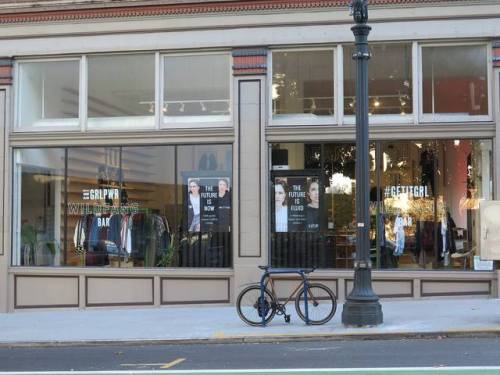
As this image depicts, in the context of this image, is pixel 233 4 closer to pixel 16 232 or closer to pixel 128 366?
pixel 16 232

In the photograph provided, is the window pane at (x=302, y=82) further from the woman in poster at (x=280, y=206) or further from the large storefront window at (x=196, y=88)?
the woman in poster at (x=280, y=206)

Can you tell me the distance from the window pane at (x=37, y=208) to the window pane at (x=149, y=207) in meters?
1.59

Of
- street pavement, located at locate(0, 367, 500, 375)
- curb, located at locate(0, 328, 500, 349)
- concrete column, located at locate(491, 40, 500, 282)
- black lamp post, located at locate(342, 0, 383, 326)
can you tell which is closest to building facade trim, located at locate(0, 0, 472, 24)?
concrete column, located at locate(491, 40, 500, 282)

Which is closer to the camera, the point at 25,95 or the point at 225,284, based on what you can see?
the point at 225,284

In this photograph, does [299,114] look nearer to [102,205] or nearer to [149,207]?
[149,207]

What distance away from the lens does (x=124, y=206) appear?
47.0 feet

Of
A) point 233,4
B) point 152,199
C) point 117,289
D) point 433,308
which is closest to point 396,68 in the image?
point 233,4

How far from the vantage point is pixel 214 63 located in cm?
1426

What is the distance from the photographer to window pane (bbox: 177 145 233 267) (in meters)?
14.0

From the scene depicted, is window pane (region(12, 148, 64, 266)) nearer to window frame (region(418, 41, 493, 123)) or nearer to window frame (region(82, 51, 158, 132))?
window frame (region(82, 51, 158, 132))

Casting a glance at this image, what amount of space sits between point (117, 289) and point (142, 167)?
2.70 m

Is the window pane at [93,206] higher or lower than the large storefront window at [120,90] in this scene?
lower

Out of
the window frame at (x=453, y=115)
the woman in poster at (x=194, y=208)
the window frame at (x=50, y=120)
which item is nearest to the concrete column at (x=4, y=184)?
the window frame at (x=50, y=120)

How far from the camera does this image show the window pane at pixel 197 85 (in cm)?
1420
